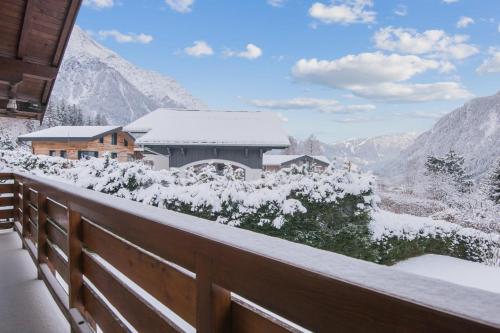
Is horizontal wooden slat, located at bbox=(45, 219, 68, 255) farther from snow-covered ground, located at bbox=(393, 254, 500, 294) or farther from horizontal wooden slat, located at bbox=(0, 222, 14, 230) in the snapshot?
snow-covered ground, located at bbox=(393, 254, 500, 294)

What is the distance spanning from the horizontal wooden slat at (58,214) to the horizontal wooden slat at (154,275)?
1.02m

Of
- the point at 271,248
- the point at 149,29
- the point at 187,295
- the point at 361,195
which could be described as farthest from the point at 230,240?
the point at 149,29

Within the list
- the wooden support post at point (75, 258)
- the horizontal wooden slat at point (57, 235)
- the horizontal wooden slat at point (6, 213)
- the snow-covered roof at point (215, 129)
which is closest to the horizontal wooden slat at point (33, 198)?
the horizontal wooden slat at point (57, 235)

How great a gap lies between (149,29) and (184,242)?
18440 centimetres

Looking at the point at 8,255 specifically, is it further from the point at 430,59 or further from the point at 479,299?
the point at 430,59

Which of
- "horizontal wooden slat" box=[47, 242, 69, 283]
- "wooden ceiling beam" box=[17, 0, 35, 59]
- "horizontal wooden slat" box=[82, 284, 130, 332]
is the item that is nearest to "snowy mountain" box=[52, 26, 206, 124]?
"wooden ceiling beam" box=[17, 0, 35, 59]

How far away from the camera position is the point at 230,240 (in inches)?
37.0

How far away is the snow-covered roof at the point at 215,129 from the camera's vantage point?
55.2ft

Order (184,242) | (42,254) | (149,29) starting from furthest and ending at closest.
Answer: (149,29)
(42,254)
(184,242)

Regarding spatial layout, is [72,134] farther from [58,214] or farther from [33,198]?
[58,214]

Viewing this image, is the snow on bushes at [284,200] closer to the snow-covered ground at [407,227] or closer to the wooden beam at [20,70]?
the snow-covered ground at [407,227]

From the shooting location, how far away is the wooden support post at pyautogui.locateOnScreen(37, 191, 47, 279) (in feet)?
11.5

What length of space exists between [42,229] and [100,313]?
6.43 ft

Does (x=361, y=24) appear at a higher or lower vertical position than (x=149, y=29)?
lower
